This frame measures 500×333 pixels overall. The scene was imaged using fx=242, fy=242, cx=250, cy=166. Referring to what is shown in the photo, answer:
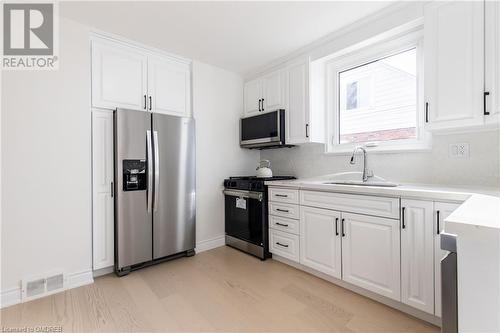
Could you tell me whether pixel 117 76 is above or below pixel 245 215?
above

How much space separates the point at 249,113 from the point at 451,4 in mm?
2319

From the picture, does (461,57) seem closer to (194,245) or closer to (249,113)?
(249,113)

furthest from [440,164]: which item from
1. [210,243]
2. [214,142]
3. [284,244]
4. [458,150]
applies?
[210,243]

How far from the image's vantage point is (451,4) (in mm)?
1721

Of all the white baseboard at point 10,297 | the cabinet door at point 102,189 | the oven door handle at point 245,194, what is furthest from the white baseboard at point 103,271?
the oven door handle at point 245,194

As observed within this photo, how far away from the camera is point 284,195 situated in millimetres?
2611

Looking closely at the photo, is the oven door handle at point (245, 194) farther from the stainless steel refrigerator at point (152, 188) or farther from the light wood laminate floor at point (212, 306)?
the light wood laminate floor at point (212, 306)

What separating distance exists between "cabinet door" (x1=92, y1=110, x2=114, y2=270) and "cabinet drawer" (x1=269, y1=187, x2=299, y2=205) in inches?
66.0

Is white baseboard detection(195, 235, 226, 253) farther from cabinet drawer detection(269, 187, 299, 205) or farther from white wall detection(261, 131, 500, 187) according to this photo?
white wall detection(261, 131, 500, 187)

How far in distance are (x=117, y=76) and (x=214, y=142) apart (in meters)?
1.32

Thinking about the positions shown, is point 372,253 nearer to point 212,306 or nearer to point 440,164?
point 440,164

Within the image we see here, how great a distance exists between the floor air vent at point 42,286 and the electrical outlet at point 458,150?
346 cm

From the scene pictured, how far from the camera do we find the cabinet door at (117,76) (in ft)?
7.83

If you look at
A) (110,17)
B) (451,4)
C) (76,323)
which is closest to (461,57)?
(451,4)
